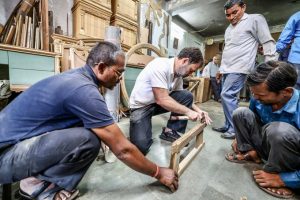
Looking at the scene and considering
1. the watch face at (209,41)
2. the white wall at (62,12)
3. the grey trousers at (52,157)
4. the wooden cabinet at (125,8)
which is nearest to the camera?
the grey trousers at (52,157)

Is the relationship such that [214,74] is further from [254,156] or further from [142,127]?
[142,127]

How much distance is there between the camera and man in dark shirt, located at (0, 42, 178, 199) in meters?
0.73

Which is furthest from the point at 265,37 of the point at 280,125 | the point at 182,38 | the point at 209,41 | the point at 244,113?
the point at 209,41

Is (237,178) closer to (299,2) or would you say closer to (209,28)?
(299,2)

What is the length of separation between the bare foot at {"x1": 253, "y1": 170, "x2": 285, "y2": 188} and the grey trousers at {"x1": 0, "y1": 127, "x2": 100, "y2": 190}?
956 mm

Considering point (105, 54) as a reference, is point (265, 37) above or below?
above

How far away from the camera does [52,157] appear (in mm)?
750

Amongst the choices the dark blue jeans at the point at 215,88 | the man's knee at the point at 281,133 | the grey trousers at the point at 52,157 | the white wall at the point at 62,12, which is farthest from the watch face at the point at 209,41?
the grey trousers at the point at 52,157

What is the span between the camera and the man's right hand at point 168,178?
901mm

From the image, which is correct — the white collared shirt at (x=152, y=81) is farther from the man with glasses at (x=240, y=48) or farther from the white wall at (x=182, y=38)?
the white wall at (x=182, y=38)

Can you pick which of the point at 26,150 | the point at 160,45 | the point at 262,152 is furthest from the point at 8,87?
the point at 160,45

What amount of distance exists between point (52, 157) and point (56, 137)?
9 cm

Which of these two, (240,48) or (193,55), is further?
(240,48)

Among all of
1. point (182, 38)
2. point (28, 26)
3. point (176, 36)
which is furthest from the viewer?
point (182, 38)
